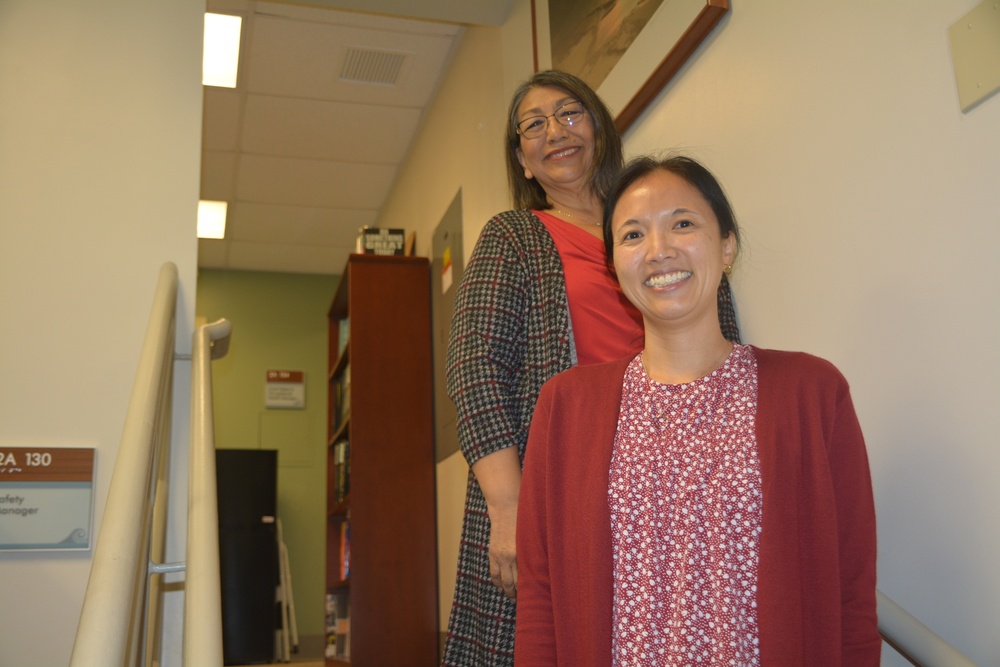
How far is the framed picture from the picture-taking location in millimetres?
2041

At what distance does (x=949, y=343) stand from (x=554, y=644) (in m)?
0.69

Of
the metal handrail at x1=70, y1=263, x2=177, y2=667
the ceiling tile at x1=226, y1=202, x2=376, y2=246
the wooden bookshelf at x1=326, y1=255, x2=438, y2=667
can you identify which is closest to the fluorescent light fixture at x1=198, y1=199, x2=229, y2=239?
the ceiling tile at x1=226, y1=202, x2=376, y2=246

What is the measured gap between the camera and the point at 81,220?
2242mm

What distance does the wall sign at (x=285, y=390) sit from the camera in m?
7.00

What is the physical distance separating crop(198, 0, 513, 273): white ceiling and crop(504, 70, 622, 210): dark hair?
181 cm

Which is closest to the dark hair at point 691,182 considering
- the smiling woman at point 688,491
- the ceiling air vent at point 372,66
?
the smiling woman at point 688,491

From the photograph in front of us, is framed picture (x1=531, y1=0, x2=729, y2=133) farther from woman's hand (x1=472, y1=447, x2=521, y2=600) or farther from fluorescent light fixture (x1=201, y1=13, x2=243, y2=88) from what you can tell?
fluorescent light fixture (x1=201, y1=13, x2=243, y2=88)

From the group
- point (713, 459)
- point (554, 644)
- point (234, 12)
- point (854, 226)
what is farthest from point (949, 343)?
point (234, 12)

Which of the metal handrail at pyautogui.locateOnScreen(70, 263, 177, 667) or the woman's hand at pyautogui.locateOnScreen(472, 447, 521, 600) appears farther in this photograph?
the woman's hand at pyautogui.locateOnScreen(472, 447, 521, 600)

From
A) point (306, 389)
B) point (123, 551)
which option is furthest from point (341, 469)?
point (123, 551)

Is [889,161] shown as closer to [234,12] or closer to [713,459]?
[713,459]

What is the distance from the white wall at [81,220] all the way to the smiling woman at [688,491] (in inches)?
49.4

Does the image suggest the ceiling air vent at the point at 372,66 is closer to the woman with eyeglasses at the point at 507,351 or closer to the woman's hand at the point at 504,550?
the woman with eyeglasses at the point at 507,351

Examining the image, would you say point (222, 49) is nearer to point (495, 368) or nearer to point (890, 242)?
point (495, 368)
